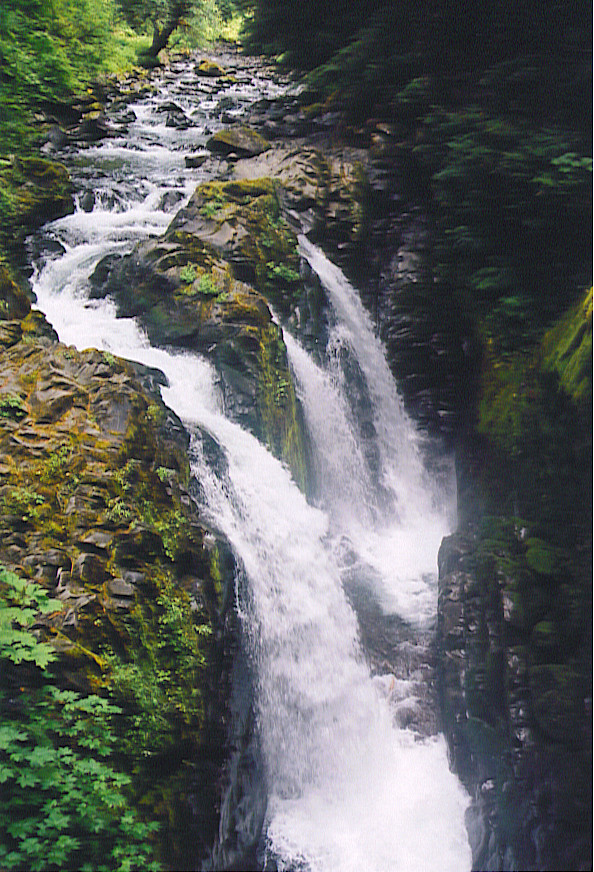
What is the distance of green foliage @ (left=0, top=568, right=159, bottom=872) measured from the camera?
2.47 metres

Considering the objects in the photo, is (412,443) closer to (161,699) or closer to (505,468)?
(505,468)

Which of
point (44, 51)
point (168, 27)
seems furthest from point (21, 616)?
point (168, 27)

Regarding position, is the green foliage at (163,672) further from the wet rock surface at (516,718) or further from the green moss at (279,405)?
the green moss at (279,405)

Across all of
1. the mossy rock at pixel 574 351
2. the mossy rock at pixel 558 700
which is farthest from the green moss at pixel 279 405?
the mossy rock at pixel 558 700

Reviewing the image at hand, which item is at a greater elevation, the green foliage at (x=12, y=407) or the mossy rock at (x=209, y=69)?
the mossy rock at (x=209, y=69)

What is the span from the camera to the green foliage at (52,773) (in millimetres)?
2475

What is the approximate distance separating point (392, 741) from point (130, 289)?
433 cm

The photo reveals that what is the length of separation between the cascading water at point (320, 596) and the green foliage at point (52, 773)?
1375 mm

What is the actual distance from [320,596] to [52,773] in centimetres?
247

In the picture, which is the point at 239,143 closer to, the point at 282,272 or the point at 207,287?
the point at 282,272

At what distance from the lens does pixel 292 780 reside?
13.8ft

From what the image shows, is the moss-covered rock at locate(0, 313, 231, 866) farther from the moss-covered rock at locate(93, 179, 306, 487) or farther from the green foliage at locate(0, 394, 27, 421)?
the moss-covered rock at locate(93, 179, 306, 487)

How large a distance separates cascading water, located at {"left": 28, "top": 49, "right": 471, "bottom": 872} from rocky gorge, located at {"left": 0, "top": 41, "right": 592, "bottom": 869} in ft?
0.53

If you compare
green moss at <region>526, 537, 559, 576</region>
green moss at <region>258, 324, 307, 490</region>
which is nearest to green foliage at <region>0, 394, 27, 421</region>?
green moss at <region>258, 324, 307, 490</region>
